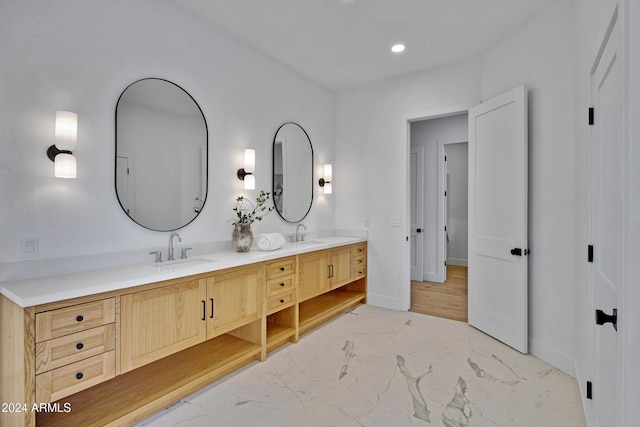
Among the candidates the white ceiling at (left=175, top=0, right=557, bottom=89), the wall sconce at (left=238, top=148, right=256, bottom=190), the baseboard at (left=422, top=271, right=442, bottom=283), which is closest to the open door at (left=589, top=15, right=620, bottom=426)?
the white ceiling at (left=175, top=0, right=557, bottom=89)

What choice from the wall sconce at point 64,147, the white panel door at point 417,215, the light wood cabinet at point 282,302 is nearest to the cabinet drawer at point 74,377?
the wall sconce at point 64,147

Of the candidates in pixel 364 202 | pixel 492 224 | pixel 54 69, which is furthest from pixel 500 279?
pixel 54 69

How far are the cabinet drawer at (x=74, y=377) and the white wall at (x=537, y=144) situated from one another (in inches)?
126

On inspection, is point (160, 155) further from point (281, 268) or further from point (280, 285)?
point (280, 285)

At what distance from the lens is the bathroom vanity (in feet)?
4.91

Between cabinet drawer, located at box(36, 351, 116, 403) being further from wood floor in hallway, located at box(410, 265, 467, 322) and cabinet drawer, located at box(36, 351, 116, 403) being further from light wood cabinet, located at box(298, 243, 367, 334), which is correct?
wood floor in hallway, located at box(410, 265, 467, 322)

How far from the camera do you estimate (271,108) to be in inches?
138

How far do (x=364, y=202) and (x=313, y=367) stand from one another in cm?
234

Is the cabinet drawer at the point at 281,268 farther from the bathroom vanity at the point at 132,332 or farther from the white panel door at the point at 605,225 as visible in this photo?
the white panel door at the point at 605,225

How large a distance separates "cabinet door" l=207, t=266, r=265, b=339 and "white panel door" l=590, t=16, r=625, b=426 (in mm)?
2131

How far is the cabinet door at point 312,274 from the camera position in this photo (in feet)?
10.3

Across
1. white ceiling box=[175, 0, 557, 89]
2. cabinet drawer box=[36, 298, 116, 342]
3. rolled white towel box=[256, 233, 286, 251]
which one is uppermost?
white ceiling box=[175, 0, 557, 89]

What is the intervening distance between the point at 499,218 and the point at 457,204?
4.19 metres

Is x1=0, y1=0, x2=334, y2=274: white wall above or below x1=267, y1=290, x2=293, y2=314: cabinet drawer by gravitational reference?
above
